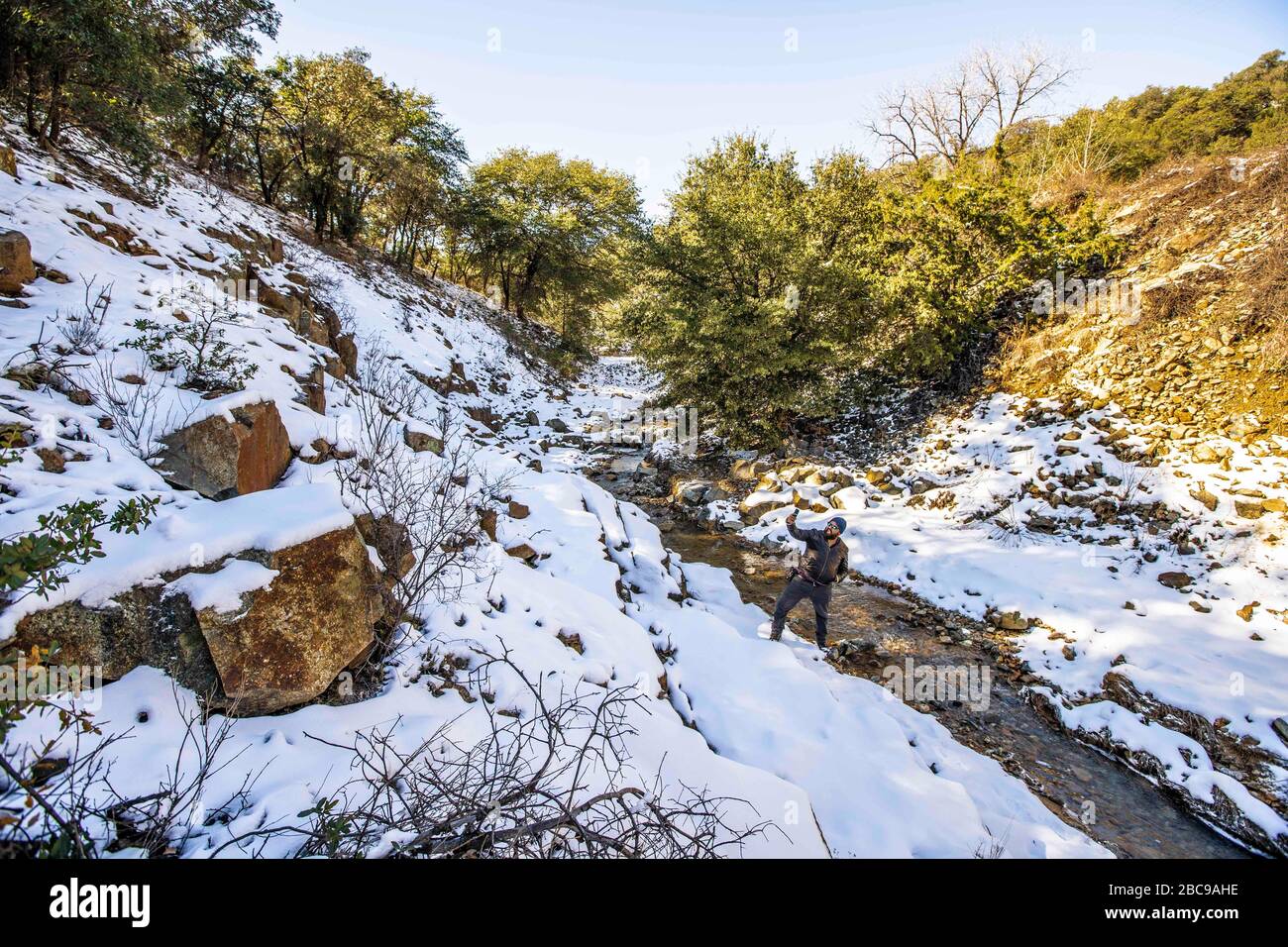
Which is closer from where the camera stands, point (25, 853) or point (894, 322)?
point (25, 853)

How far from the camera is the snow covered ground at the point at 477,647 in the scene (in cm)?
226

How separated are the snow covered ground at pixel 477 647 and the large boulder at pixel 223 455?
14 centimetres

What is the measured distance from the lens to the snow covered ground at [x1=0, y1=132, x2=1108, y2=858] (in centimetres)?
226

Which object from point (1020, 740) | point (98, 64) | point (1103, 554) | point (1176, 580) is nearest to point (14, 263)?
point (98, 64)

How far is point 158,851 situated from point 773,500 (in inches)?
370

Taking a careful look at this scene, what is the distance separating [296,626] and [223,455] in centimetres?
196

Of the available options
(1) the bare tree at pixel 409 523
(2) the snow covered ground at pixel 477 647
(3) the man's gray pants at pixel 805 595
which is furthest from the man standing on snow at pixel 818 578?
(1) the bare tree at pixel 409 523

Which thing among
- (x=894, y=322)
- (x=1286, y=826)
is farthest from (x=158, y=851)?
(x=894, y=322)

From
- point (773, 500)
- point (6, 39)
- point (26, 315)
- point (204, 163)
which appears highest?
point (204, 163)

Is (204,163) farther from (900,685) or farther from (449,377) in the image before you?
(900,685)

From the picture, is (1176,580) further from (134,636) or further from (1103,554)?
(134,636)

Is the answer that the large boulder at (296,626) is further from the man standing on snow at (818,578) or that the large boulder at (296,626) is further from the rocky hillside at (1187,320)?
the rocky hillside at (1187,320)

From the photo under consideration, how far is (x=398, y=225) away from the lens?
20453 millimetres

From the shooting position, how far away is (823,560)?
590 cm
